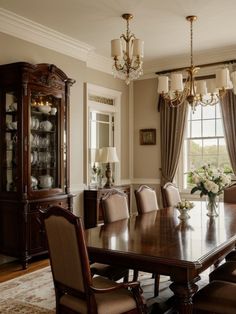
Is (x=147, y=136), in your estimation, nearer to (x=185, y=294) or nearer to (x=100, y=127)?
(x=100, y=127)

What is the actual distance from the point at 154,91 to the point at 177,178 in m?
1.67

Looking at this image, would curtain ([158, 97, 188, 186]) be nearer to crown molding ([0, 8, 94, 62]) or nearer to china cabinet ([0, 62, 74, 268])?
crown molding ([0, 8, 94, 62])

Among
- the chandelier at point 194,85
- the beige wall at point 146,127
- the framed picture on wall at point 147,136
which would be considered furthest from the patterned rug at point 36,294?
the framed picture on wall at point 147,136

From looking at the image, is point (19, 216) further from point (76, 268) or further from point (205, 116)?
point (205, 116)

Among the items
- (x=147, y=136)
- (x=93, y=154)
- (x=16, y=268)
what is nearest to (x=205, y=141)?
(x=147, y=136)

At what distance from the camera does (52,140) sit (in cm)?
495

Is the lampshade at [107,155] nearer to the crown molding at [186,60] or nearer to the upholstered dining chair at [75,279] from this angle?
the crown molding at [186,60]

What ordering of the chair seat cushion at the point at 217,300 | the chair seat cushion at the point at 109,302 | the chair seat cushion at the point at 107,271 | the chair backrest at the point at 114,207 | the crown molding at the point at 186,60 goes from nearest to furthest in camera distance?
the chair seat cushion at the point at 109,302 → the chair seat cushion at the point at 217,300 → the chair seat cushion at the point at 107,271 → the chair backrest at the point at 114,207 → the crown molding at the point at 186,60

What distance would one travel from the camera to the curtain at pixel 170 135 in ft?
21.0

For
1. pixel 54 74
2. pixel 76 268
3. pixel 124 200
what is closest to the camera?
pixel 76 268

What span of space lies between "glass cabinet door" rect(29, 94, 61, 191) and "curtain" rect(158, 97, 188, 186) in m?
2.27

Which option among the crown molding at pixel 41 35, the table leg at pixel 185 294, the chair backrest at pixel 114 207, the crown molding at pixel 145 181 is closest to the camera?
the table leg at pixel 185 294

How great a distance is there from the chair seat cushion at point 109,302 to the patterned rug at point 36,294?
0.84 m

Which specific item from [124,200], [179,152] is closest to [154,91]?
[179,152]
